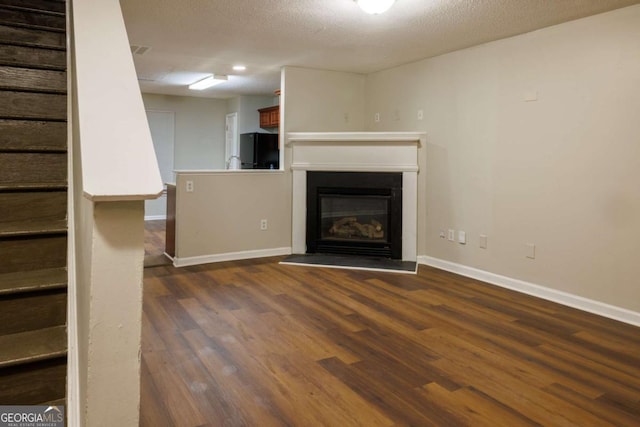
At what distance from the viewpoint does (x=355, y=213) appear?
527 cm

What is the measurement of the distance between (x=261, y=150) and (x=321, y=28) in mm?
3617

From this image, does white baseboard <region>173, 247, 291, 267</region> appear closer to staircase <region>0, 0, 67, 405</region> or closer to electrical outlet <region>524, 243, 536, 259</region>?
staircase <region>0, 0, 67, 405</region>

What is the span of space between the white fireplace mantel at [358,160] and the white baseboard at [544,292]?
0.49 m

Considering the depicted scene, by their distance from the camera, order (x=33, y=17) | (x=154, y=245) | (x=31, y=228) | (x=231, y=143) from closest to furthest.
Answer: (x=31, y=228)
(x=33, y=17)
(x=154, y=245)
(x=231, y=143)

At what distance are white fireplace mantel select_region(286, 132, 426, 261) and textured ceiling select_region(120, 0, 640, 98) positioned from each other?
0.88 m

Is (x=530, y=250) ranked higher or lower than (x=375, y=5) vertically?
lower

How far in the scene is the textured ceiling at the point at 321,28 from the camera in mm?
3236

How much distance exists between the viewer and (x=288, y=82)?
5.32 meters

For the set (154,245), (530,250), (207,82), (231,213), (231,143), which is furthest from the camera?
(231,143)

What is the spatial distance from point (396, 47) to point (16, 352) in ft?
13.2

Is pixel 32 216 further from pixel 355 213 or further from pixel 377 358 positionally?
pixel 355 213

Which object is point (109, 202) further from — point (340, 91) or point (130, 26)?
point (340, 91)

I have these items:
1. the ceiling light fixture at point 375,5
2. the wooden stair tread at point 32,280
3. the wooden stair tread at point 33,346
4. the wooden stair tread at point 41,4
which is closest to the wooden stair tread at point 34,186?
the wooden stair tread at point 32,280

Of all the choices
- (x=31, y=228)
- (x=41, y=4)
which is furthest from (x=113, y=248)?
(x=41, y=4)
